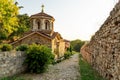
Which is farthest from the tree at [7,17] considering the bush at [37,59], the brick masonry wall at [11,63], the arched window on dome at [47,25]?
the brick masonry wall at [11,63]

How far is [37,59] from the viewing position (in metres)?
13.8

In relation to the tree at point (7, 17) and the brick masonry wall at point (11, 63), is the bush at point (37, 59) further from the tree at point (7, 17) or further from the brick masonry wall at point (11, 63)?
the tree at point (7, 17)

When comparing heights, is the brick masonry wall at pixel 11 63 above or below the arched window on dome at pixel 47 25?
below

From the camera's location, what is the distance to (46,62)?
46.1ft

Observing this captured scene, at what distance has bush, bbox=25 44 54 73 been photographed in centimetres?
1362

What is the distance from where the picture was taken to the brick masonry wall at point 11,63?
35.9ft

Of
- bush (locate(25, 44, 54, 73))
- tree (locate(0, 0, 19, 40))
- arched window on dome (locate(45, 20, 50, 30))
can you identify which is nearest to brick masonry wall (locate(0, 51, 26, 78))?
bush (locate(25, 44, 54, 73))

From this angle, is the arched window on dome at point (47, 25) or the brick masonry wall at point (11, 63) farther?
the arched window on dome at point (47, 25)

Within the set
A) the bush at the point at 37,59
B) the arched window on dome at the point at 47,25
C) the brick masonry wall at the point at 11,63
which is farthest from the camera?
the arched window on dome at the point at 47,25

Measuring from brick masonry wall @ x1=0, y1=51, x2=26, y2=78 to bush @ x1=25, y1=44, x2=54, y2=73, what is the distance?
0.47m

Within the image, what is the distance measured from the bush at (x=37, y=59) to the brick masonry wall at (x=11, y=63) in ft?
1.54

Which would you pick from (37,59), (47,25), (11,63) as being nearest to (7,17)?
(47,25)

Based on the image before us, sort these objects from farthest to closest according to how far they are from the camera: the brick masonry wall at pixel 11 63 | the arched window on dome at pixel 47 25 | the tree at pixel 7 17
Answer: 1. the arched window on dome at pixel 47 25
2. the tree at pixel 7 17
3. the brick masonry wall at pixel 11 63

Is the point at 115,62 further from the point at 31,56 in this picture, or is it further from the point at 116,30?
the point at 31,56
